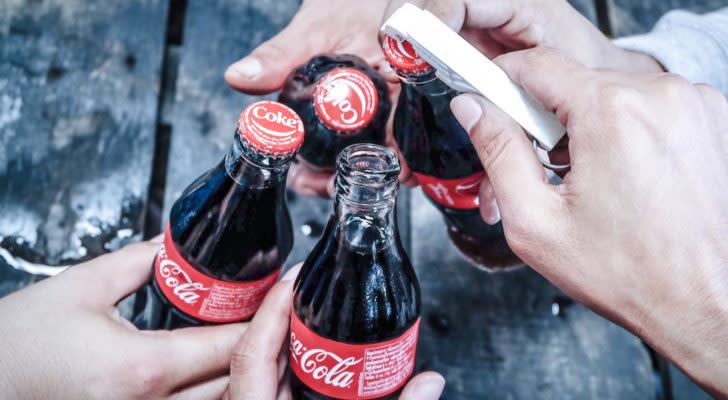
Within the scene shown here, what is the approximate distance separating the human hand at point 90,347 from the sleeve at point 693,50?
85 centimetres

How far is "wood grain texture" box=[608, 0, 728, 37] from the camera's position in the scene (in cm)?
140

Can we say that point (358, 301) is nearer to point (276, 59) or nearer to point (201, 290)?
point (201, 290)

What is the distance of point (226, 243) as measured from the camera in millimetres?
800

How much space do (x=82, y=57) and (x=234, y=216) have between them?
0.61m

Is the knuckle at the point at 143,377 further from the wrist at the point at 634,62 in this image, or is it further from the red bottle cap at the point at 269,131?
the wrist at the point at 634,62

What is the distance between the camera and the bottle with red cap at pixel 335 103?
0.90 m

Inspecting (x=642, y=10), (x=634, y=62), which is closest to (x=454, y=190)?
(x=634, y=62)

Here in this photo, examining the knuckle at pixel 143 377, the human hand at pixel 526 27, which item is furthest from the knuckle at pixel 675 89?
the knuckle at pixel 143 377

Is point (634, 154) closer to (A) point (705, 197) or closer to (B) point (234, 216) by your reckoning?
(A) point (705, 197)

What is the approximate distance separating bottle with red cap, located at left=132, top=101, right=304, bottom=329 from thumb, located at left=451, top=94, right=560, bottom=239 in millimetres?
222

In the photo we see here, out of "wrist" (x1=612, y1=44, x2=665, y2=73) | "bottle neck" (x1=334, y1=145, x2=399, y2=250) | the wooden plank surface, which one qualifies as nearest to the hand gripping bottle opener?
"bottle neck" (x1=334, y1=145, x2=399, y2=250)

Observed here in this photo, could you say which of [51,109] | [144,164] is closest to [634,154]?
[144,164]

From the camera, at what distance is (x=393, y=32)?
69 cm

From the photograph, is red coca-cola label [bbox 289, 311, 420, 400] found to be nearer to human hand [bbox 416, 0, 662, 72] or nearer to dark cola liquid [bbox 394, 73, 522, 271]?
dark cola liquid [bbox 394, 73, 522, 271]
